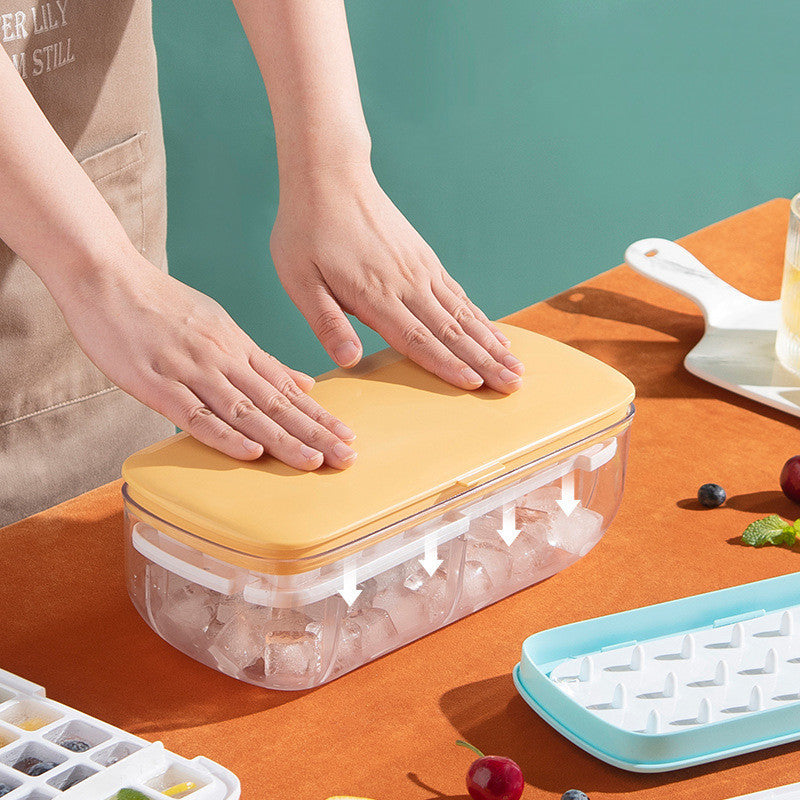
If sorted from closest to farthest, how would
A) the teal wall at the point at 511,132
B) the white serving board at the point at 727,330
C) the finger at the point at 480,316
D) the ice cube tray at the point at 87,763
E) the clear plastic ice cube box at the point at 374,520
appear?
the ice cube tray at the point at 87,763 < the clear plastic ice cube box at the point at 374,520 < the finger at the point at 480,316 < the white serving board at the point at 727,330 < the teal wall at the point at 511,132

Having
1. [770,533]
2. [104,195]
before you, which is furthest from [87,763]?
[104,195]

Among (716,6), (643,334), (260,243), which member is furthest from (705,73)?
(643,334)

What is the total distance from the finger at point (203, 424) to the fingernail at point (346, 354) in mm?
139

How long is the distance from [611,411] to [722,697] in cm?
24

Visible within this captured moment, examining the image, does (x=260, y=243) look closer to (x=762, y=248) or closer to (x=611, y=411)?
(x=762, y=248)

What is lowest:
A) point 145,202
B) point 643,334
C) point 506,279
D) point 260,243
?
point 506,279

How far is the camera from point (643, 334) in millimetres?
1300

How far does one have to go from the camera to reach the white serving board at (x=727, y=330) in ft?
3.84

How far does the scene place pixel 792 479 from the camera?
99cm

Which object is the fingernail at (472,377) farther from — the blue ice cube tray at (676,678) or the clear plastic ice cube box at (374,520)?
the blue ice cube tray at (676,678)

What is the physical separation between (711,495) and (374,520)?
0.38 m

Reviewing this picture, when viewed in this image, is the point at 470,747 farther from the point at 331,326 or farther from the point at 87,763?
the point at 331,326

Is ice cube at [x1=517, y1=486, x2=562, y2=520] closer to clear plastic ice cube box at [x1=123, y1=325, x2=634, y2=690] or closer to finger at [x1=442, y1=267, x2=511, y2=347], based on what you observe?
clear plastic ice cube box at [x1=123, y1=325, x2=634, y2=690]

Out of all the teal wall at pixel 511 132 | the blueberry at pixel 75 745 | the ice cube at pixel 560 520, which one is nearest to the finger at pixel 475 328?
the ice cube at pixel 560 520
